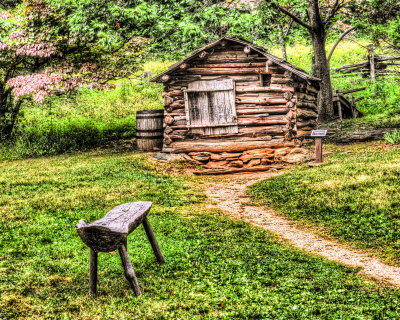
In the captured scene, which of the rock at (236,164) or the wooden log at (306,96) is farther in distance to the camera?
the wooden log at (306,96)

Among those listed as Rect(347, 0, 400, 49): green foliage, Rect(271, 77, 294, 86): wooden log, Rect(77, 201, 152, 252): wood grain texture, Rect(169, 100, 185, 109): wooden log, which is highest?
Rect(347, 0, 400, 49): green foliage

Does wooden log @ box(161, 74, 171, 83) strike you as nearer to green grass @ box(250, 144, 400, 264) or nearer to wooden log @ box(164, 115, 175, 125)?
wooden log @ box(164, 115, 175, 125)

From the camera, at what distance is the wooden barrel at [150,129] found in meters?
17.3

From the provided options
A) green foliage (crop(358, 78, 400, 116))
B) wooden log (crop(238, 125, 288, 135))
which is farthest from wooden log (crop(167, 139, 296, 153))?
green foliage (crop(358, 78, 400, 116))

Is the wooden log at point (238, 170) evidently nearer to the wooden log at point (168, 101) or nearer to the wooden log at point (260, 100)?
the wooden log at point (260, 100)

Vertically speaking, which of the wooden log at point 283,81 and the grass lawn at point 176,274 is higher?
the wooden log at point 283,81

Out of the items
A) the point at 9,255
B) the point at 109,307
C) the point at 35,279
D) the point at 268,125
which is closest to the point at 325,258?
the point at 109,307

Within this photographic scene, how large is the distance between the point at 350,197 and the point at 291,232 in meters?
1.99

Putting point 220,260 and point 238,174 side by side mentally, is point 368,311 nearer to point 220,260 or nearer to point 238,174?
point 220,260

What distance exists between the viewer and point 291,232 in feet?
27.2

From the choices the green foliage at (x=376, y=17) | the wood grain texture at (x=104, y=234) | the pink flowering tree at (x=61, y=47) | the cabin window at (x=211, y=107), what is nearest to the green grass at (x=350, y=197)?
the cabin window at (x=211, y=107)

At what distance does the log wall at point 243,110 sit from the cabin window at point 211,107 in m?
0.20

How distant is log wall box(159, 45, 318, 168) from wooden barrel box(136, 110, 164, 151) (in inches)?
32.1

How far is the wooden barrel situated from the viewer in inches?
682
